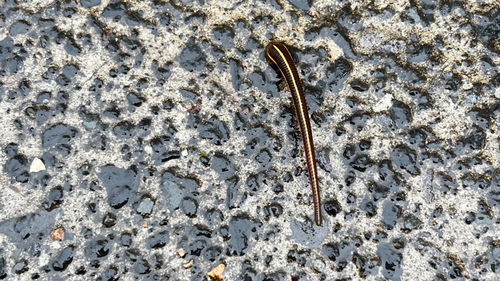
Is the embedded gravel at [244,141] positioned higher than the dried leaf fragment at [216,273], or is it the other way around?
the embedded gravel at [244,141]

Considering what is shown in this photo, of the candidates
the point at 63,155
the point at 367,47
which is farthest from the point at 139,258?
the point at 367,47

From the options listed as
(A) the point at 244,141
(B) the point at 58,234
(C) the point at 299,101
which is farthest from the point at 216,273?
(C) the point at 299,101

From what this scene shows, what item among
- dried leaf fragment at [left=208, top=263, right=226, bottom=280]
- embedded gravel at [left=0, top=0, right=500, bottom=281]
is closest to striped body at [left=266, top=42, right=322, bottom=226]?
embedded gravel at [left=0, top=0, right=500, bottom=281]

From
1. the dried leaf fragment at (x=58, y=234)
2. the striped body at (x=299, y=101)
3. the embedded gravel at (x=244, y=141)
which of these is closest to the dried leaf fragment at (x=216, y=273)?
the embedded gravel at (x=244, y=141)

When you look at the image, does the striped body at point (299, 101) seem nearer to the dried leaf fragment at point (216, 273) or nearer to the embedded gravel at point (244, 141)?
the embedded gravel at point (244, 141)

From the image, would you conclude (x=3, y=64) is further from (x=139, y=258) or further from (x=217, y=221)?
(x=217, y=221)

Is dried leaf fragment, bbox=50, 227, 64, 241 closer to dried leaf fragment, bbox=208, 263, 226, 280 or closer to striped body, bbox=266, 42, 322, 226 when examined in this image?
dried leaf fragment, bbox=208, 263, 226, 280

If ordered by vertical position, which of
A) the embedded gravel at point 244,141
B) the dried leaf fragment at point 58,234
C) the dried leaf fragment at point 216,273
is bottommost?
the dried leaf fragment at point 58,234

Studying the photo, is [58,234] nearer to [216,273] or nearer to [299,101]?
[216,273]

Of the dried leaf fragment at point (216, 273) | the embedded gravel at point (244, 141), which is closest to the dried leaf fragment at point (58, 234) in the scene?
the embedded gravel at point (244, 141)
